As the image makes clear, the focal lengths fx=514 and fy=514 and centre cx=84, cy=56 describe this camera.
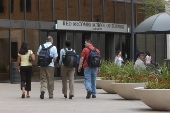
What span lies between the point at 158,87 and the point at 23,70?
19.6ft

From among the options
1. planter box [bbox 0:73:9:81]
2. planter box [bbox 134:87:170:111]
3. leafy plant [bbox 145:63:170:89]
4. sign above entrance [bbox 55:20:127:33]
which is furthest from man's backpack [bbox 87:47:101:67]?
sign above entrance [bbox 55:20:127:33]

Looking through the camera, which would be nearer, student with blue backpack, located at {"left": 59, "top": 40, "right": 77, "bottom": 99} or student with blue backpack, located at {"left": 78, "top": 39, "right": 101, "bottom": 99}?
student with blue backpack, located at {"left": 59, "top": 40, "right": 77, "bottom": 99}

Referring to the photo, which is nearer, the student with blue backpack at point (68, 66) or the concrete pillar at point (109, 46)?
the student with blue backpack at point (68, 66)

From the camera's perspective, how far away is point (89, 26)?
113ft

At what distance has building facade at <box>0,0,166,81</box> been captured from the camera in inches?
1154

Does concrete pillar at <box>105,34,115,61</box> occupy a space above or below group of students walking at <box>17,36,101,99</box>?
above

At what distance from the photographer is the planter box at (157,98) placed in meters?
11.1

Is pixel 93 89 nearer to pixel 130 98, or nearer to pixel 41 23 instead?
pixel 130 98

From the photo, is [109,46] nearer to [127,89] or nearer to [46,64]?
[46,64]

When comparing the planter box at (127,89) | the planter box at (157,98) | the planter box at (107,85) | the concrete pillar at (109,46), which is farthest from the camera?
the concrete pillar at (109,46)

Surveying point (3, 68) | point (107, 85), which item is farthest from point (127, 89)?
point (3, 68)

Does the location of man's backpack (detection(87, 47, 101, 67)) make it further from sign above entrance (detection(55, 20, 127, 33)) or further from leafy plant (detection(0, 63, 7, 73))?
sign above entrance (detection(55, 20, 127, 33))

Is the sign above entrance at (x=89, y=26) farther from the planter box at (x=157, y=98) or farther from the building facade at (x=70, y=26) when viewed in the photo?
the planter box at (x=157, y=98)

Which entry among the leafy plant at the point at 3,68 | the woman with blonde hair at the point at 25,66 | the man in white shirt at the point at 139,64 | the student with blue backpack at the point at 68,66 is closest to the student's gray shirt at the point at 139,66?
the man in white shirt at the point at 139,64
